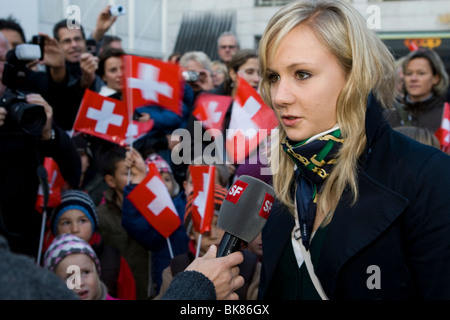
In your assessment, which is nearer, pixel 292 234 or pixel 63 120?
pixel 292 234

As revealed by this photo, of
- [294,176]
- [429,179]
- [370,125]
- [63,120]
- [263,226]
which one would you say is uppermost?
[370,125]

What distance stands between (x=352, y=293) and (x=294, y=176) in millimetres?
450

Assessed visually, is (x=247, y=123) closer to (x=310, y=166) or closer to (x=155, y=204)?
(x=155, y=204)

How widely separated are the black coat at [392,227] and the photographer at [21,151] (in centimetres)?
192

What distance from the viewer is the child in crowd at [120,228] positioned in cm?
367

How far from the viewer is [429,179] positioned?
1368 mm

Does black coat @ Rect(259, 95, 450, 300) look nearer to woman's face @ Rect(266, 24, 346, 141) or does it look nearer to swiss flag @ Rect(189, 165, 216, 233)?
woman's face @ Rect(266, 24, 346, 141)

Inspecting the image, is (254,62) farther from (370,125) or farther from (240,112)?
(370,125)

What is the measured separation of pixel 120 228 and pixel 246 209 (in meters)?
2.30

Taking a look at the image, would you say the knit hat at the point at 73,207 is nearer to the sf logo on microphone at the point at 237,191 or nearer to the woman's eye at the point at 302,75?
the sf logo on microphone at the point at 237,191

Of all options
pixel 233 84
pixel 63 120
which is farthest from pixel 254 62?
pixel 63 120

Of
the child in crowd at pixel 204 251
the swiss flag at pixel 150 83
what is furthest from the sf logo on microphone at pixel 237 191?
the swiss flag at pixel 150 83

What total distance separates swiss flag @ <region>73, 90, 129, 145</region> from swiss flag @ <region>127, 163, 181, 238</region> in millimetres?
594

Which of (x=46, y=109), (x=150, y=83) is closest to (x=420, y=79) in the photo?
(x=150, y=83)
